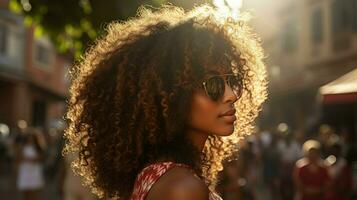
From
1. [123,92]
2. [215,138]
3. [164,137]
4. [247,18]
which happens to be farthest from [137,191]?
[247,18]

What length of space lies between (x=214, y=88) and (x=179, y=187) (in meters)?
0.35

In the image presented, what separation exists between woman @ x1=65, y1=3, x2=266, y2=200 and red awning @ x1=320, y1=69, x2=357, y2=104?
332 inches

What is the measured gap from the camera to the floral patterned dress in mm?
1894

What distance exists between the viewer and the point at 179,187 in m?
1.79

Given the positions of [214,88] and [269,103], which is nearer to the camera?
[214,88]

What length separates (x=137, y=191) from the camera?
1973mm

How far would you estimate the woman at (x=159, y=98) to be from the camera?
2.04 m

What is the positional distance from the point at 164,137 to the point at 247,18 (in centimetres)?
68

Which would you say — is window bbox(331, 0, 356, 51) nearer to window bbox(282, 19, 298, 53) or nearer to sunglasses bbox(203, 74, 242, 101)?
window bbox(282, 19, 298, 53)

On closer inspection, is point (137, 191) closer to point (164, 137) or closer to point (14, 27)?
point (164, 137)

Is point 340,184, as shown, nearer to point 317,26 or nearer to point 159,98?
point 159,98

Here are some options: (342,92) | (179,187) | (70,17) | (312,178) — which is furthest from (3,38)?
(179,187)

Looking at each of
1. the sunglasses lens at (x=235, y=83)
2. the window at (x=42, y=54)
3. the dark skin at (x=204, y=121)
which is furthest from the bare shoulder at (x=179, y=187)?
the window at (x=42, y=54)

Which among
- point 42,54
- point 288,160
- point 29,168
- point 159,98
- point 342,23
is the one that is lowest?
point 288,160
